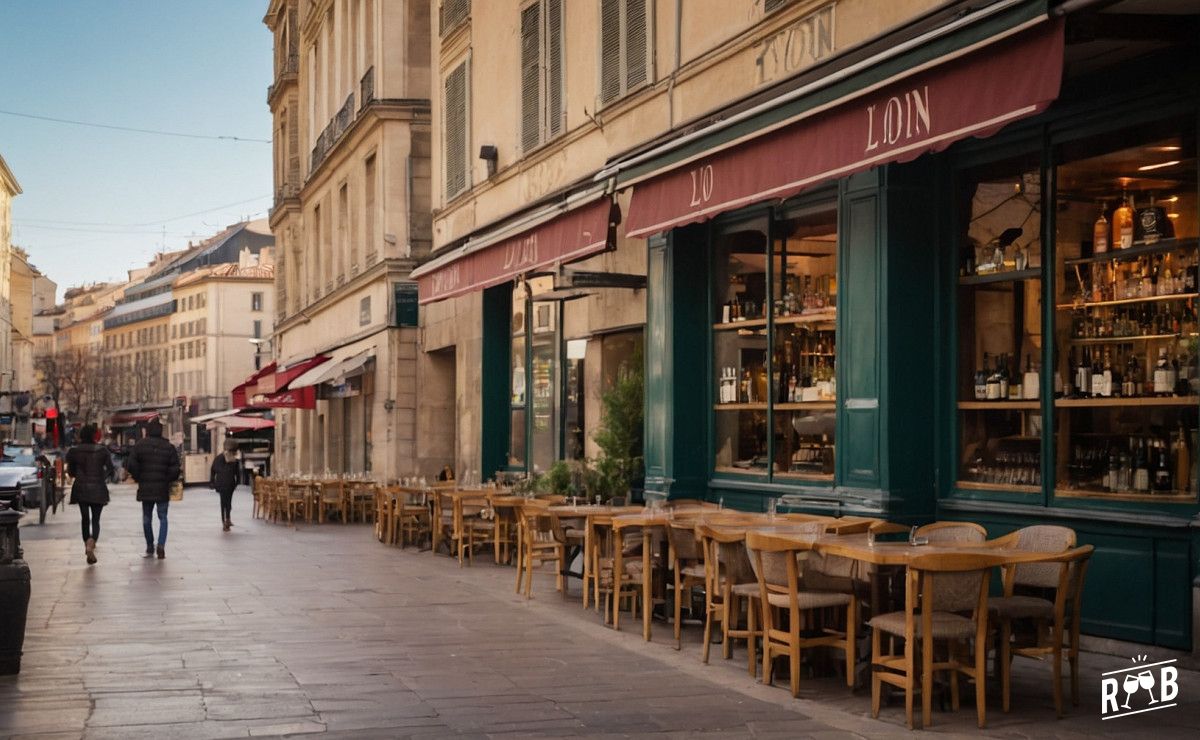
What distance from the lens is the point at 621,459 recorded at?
16.3m

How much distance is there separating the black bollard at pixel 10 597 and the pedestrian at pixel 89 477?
900 cm

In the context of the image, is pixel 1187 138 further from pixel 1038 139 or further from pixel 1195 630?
pixel 1195 630

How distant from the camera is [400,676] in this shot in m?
9.41

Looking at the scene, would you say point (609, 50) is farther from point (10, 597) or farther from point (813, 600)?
point (10, 597)

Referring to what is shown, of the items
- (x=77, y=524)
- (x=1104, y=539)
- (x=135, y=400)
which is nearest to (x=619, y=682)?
(x=1104, y=539)

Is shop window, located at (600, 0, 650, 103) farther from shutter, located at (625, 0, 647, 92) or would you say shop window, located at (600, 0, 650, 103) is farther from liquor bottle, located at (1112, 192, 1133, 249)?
liquor bottle, located at (1112, 192, 1133, 249)

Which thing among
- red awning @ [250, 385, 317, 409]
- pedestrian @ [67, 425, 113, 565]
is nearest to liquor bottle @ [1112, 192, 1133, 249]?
pedestrian @ [67, 425, 113, 565]

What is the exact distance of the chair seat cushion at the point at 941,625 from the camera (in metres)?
7.87

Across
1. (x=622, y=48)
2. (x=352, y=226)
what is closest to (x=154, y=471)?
(x=622, y=48)

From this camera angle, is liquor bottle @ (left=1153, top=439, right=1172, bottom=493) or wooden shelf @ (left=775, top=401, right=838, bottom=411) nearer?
liquor bottle @ (left=1153, top=439, right=1172, bottom=493)

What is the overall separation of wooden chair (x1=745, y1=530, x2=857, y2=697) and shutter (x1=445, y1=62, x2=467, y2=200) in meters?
15.6

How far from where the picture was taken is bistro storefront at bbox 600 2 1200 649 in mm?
9297

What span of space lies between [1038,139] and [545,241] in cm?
640

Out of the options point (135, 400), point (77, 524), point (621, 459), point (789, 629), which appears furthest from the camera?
point (135, 400)
